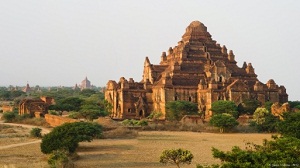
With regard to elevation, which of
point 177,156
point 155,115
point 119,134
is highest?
point 155,115

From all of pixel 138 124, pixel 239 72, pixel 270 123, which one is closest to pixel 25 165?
pixel 138 124

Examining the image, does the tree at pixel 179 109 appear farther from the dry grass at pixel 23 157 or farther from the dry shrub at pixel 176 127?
the dry grass at pixel 23 157

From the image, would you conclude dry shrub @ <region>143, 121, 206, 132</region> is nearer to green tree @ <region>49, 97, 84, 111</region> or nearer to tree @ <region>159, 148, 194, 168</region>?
green tree @ <region>49, 97, 84, 111</region>

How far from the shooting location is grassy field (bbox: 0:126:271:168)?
76.7ft

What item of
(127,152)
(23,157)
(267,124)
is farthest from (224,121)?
(23,157)

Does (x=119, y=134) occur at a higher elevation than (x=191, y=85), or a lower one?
lower

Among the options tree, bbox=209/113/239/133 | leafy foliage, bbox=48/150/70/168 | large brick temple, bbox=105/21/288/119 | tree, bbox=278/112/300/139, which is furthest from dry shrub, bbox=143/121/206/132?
leafy foliage, bbox=48/150/70/168

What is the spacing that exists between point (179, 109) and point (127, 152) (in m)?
22.3

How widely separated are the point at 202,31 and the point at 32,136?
1373 inches

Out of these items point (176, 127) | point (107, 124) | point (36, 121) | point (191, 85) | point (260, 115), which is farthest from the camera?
point (191, 85)

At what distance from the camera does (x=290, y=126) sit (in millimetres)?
27984

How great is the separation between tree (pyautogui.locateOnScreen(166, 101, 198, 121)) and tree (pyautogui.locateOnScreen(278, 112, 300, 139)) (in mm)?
18339

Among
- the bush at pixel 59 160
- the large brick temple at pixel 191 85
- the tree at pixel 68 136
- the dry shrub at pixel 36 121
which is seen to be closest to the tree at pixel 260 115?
the large brick temple at pixel 191 85

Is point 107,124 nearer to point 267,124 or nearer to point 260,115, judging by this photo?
point 260,115
